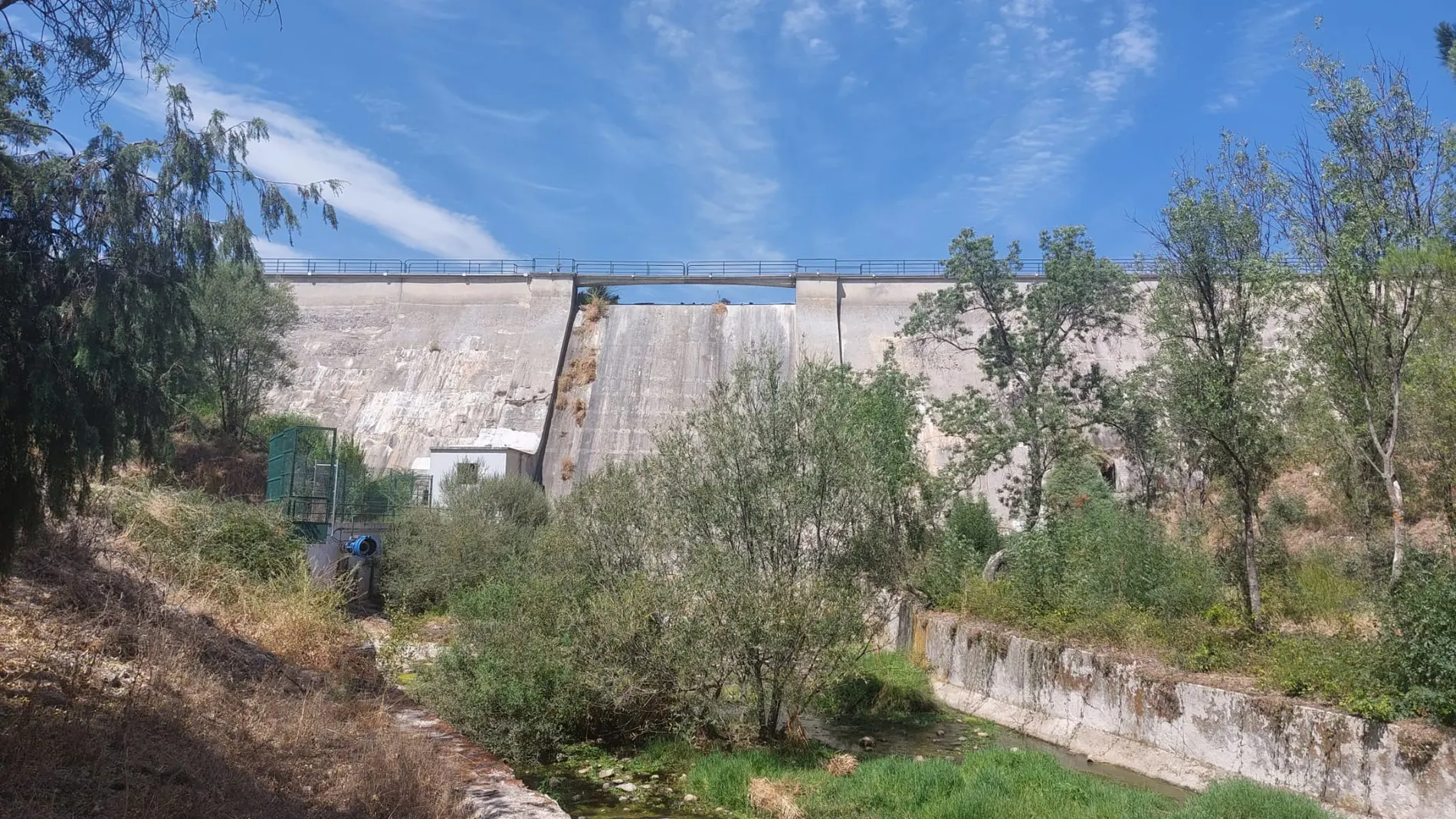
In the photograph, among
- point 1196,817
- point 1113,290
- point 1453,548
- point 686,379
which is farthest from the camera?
point 686,379

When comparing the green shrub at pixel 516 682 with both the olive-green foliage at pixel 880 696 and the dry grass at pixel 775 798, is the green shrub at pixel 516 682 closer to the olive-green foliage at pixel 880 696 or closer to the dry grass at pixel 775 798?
the dry grass at pixel 775 798

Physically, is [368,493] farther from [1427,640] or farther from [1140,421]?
[1427,640]

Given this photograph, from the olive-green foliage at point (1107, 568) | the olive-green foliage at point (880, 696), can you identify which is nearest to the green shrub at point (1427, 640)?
the olive-green foliage at point (1107, 568)

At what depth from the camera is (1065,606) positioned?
18391 millimetres

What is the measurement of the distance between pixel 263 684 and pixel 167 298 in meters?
4.35

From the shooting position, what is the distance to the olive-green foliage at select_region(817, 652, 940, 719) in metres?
18.0

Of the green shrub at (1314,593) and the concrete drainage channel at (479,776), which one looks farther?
the green shrub at (1314,593)

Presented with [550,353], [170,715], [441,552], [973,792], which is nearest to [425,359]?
[550,353]

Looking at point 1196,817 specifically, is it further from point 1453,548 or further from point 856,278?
point 856,278

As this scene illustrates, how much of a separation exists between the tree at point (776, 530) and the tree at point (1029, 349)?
35.2 feet

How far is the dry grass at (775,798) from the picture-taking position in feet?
37.5

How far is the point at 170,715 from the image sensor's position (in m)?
8.12

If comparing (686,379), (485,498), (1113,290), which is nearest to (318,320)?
(686,379)

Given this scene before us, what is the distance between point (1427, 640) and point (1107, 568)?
7.32 meters
